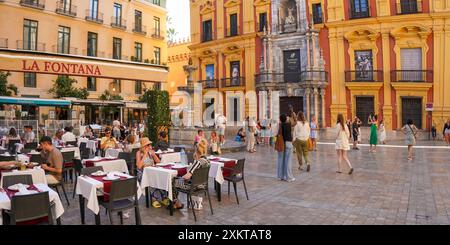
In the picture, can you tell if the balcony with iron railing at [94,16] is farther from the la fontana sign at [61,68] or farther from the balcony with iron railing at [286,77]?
the la fontana sign at [61,68]

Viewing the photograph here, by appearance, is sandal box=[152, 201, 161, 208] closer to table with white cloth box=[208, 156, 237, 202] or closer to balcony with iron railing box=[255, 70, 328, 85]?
table with white cloth box=[208, 156, 237, 202]

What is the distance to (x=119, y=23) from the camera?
33125mm

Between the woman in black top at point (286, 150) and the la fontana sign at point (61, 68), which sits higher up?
the la fontana sign at point (61, 68)

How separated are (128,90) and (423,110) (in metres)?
25.5

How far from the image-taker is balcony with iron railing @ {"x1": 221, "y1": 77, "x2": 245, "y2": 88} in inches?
1128

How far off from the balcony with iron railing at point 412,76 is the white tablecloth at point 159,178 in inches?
830

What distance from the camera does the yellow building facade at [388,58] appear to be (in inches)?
864

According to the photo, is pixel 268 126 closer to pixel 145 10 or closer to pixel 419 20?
pixel 419 20

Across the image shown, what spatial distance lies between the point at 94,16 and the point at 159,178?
29.3 metres

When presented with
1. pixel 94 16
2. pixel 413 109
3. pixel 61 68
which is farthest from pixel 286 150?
pixel 94 16

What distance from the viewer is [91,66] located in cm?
377

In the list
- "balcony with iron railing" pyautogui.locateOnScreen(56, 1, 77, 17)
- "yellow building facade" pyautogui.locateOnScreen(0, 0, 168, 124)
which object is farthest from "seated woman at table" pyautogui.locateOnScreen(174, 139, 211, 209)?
"balcony with iron railing" pyautogui.locateOnScreen(56, 1, 77, 17)

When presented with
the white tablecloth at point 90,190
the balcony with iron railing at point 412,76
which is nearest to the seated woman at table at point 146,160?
the white tablecloth at point 90,190

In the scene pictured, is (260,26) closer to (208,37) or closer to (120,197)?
(208,37)
